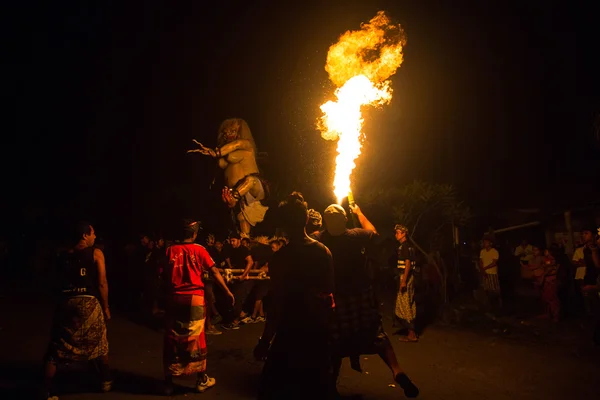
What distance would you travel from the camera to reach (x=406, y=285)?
838cm

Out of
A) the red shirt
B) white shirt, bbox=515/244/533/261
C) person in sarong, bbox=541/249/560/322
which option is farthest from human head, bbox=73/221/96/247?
white shirt, bbox=515/244/533/261

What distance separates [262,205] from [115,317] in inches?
173

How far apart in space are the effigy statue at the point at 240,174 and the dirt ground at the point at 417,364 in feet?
10.2

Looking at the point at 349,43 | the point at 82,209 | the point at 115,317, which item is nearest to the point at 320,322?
the point at 349,43

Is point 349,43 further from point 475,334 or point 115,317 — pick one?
point 115,317

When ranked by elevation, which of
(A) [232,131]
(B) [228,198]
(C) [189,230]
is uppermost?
(A) [232,131]

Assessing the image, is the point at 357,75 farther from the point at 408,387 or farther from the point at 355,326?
the point at 408,387

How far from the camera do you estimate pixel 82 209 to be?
21516 millimetres

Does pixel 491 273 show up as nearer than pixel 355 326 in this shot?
No

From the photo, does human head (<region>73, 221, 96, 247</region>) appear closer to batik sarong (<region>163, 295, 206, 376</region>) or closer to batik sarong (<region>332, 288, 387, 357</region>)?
batik sarong (<region>163, 295, 206, 376</region>)

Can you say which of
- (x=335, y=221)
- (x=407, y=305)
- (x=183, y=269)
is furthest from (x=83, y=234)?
(x=407, y=305)

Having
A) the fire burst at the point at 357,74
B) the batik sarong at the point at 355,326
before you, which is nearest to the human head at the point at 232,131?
the fire burst at the point at 357,74

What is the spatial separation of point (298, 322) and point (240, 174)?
8746 millimetres

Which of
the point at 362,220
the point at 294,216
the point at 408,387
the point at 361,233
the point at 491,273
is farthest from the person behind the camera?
the point at 491,273
